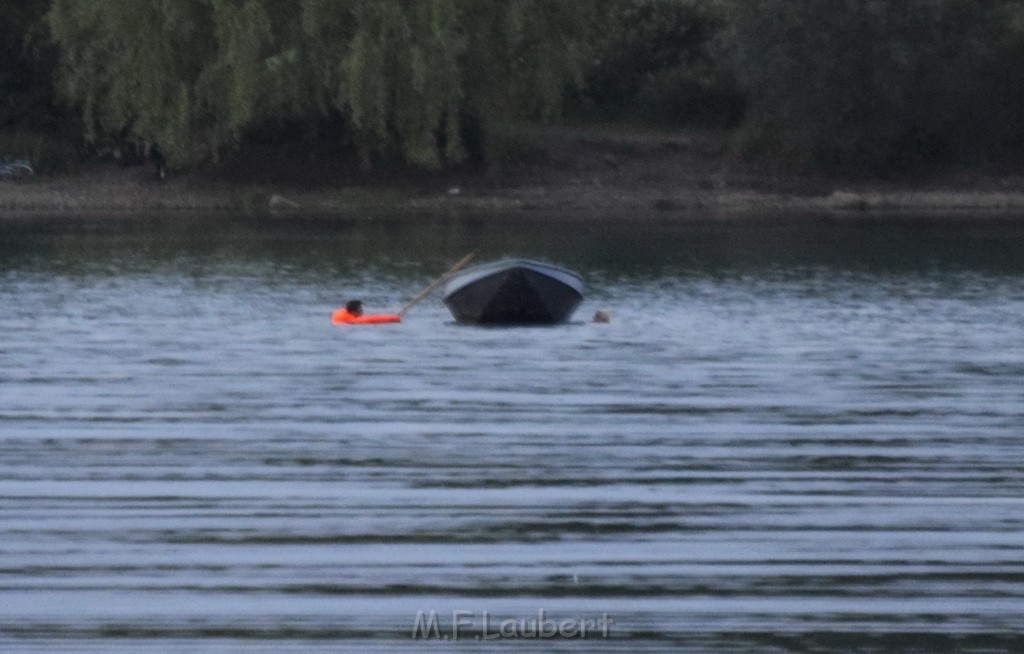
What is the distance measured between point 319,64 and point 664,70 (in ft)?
47.8

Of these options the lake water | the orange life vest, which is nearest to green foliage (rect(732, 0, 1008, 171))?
the lake water

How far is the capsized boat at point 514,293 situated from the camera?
29500 mm

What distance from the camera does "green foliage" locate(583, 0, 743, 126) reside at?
6612 centimetres

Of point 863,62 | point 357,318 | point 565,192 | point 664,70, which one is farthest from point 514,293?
point 664,70

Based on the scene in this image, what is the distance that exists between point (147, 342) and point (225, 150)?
33.5 meters

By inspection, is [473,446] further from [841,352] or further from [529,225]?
[529,225]

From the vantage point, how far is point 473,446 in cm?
1808

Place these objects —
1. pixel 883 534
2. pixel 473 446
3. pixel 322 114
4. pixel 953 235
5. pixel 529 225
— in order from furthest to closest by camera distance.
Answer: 1. pixel 322 114
2. pixel 529 225
3. pixel 953 235
4. pixel 473 446
5. pixel 883 534

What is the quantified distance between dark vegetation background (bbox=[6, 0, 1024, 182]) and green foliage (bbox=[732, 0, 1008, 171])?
59 millimetres

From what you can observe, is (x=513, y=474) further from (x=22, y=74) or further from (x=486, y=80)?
(x=22, y=74)

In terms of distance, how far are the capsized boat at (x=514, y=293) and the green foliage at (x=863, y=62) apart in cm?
3046

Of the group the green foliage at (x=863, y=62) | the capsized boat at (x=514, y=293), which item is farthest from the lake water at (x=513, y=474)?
the green foliage at (x=863, y=62)

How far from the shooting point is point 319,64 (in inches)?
2197

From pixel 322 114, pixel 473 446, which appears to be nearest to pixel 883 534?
pixel 473 446
